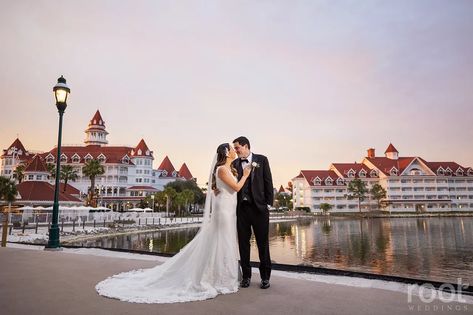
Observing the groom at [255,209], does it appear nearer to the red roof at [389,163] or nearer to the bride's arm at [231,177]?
the bride's arm at [231,177]

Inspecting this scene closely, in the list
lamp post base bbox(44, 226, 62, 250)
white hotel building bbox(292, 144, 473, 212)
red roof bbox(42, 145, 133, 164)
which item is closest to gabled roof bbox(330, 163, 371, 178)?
white hotel building bbox(292, 144, 473, 212)

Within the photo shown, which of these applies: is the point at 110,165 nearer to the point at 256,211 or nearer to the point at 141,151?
the point at 141,151

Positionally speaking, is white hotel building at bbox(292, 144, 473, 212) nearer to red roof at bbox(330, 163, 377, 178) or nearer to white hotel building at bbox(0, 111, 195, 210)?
red roof at bbox(330, 163, 377, 178)

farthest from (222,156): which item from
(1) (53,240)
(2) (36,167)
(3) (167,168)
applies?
(3) (167,168)

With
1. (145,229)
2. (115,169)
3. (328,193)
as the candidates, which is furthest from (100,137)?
(328,193)

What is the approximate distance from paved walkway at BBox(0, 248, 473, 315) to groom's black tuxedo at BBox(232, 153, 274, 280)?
488 mm

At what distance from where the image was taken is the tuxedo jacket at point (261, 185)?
559 centimetres

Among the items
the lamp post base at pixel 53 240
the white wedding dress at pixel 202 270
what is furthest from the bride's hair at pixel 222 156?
the lamp post base at pixel 53 240

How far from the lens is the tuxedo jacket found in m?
5.59

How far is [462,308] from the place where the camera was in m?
4.19

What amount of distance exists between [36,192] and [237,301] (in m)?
58.1

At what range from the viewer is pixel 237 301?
4.58 m

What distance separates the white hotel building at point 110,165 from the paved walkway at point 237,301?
7972 centimetres

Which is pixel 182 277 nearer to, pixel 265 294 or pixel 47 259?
pixel 265 294
